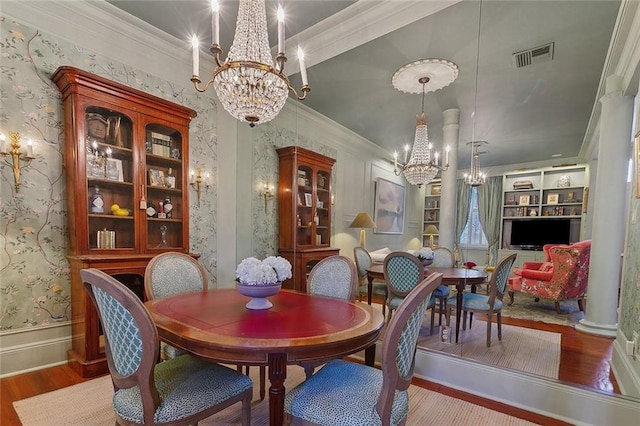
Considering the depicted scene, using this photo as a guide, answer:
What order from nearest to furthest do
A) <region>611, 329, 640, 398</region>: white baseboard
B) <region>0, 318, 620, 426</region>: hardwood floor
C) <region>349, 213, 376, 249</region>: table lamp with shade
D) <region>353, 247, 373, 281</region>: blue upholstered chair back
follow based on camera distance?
<region>611, 329, 640, 398</region>: white baseboard
<region>0, 318, 620, 426</region>: hardwood floor
<region>353, 247, 373, 281</region>: blue upholstered chair back
<region>349, 213, 376, 249</region>: table lamp with shade

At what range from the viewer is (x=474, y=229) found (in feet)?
7.77

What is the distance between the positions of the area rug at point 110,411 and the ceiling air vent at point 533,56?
8.13 feet

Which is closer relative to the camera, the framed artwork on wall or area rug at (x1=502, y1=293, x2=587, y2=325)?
area rug at (x1=502, y1=293, x2=587, y2=325)

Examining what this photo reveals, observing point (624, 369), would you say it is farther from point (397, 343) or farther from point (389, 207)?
point (389, 207)

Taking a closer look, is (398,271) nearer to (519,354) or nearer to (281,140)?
(519,354)

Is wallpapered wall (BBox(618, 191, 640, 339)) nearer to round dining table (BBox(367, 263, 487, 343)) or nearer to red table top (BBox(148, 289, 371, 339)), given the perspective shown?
round dining table (BBox(367, 263, 487, 343))

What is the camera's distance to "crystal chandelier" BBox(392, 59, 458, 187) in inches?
95.0

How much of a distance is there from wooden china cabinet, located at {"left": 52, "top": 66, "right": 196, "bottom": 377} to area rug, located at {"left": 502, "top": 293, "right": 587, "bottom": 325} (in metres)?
2.99

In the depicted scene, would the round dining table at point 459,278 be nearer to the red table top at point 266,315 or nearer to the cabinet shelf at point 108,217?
the red table top at point 266,315

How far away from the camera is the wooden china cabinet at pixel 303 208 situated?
3.65m

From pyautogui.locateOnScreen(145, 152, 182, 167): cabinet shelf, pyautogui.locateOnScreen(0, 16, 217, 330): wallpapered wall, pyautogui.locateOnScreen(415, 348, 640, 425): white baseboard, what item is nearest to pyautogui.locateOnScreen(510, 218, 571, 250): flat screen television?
pyautogui.locateOnScreen(415, 348, 640, 425): white baseboard

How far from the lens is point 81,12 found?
2.36 metres

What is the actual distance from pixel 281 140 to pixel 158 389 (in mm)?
3076

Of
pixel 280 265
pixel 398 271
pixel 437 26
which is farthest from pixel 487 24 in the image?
pixel 280 265
